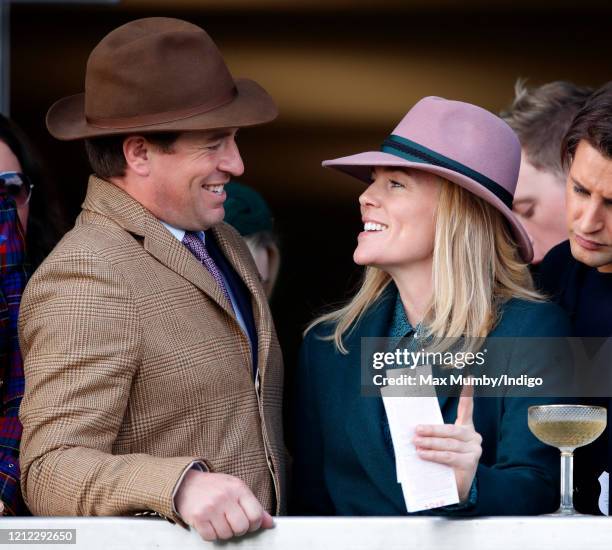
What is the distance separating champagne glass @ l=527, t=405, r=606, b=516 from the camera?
88.1 inches

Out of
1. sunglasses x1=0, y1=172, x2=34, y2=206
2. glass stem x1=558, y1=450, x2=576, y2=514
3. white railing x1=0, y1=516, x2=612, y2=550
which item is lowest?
white railing x1=0, y1=516, x2=612, y2=550

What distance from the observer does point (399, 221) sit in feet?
9.00

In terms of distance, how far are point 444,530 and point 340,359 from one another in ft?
2.16

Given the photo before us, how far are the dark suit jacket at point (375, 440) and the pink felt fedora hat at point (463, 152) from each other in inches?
9.5

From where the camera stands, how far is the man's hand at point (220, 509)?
2.20 meters

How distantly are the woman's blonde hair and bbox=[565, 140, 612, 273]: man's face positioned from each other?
0.49ft

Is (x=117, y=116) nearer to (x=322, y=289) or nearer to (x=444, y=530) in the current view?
(x=444, y=530)

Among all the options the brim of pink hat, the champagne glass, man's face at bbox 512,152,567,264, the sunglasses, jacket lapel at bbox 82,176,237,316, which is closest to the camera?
the champagne glass

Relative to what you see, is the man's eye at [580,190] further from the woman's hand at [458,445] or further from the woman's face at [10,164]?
the woman's face at [10,164]

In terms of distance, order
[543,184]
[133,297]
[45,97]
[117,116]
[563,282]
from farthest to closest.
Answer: [45,97], [543,184], [563,282], [117,116], [133,297]

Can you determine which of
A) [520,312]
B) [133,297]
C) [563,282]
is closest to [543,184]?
[563,282]

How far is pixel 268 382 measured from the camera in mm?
2658

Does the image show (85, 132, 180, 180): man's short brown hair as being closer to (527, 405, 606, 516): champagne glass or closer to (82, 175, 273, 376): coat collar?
(82, 175, 273, 376): coat collar

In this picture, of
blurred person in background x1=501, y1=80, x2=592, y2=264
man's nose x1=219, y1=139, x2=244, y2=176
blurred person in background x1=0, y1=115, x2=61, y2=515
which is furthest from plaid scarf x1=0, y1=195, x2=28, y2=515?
blurred person in background x1=501, y1=80, x2=592, y2=264
